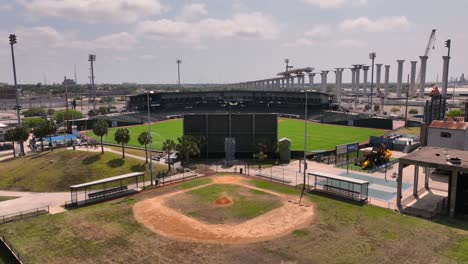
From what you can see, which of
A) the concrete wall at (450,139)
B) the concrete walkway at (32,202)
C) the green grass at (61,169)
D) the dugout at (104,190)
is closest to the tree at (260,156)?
the green grass at (61,169)

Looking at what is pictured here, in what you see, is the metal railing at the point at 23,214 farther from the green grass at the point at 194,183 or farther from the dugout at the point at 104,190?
the green grass at the point at 194,183

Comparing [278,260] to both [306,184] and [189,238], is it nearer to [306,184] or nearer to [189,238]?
[189,238]

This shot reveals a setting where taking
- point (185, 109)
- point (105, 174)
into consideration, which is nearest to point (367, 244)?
point (105, 174)

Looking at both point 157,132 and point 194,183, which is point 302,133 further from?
point 194,183

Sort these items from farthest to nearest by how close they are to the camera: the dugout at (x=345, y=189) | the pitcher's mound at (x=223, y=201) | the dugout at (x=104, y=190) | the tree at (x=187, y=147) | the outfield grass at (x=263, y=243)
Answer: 1. the tree at (x=187, y=147)
2. the dugout at (x=104, y=190)
3. the dugout at (x=345, y=189)
4. the pitcher's mound at (x=223, y=201)
5. the outfield grass at (x=263, y=243)

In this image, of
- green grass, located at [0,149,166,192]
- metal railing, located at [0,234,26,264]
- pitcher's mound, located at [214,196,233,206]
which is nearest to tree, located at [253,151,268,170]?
green grass, located at [0,149,166,192]

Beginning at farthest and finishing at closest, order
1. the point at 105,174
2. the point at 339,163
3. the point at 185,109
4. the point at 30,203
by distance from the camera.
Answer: the point at 185,109 → the point at 339,163 → the point at 105,174 → the point at 30,203
